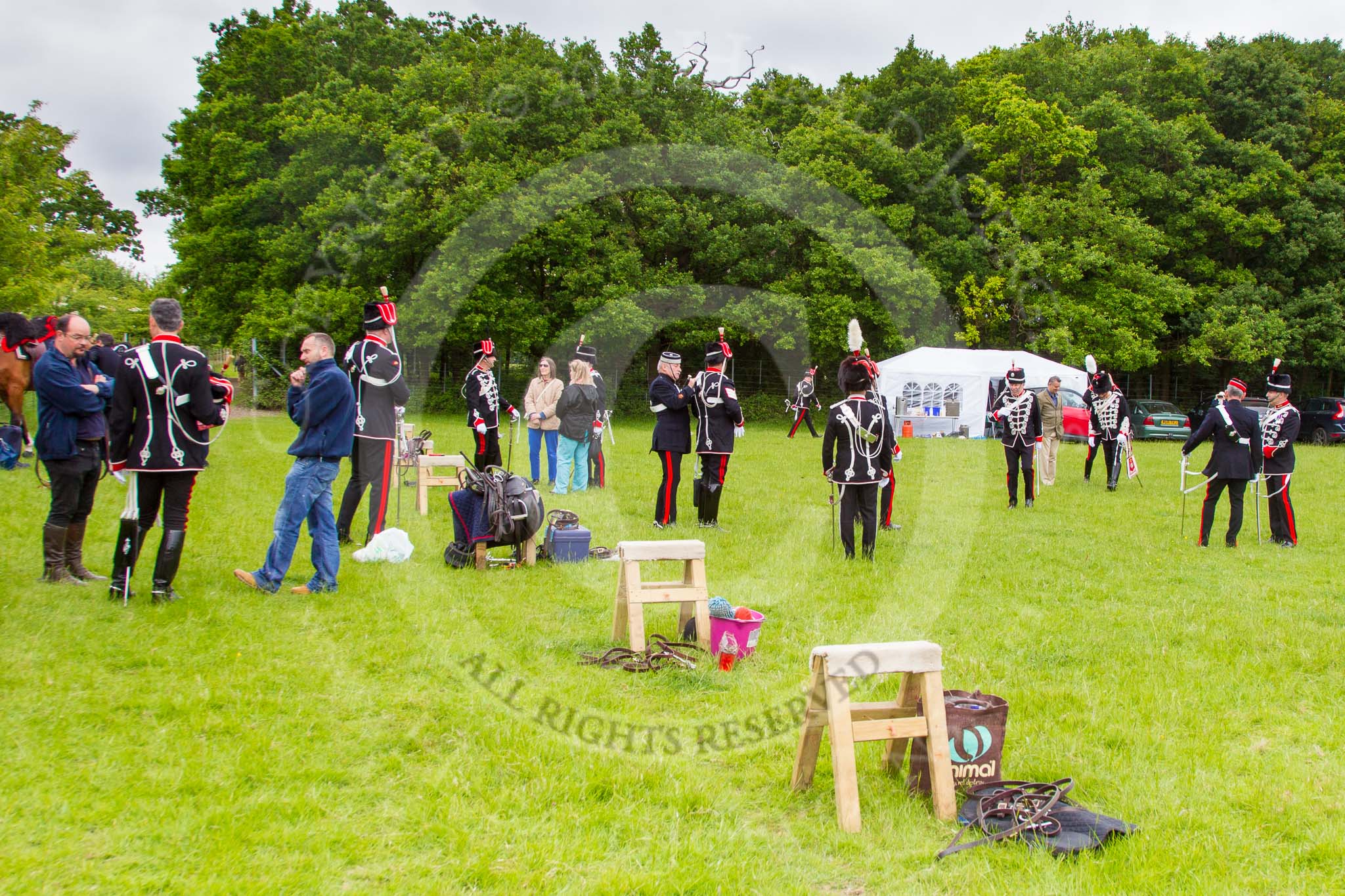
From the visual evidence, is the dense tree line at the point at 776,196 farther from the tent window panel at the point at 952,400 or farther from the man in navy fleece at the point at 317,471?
the man in navy fleece at the point at 317,471

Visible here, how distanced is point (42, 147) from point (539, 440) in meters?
14.7

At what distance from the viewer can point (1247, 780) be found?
174 inches

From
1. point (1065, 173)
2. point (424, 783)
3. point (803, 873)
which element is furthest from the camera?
point (1065, 173)

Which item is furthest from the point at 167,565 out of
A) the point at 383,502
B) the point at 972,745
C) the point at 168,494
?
the point at 972,745

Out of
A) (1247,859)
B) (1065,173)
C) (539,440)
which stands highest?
(1065,173)

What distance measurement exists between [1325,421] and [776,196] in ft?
60.6

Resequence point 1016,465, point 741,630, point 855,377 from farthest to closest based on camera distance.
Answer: point 1016,465
point 855,377
point 741,630

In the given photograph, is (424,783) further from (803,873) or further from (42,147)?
(42,147)

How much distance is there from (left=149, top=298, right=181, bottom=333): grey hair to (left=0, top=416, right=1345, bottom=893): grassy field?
6.40ft

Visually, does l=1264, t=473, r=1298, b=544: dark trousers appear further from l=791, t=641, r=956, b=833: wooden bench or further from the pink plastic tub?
l=791, t=641, r=956, b=833: wooden bench

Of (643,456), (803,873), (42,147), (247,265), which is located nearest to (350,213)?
(247,265)

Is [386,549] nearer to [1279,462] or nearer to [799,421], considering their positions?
[1279,462]

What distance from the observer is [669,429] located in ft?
35.2

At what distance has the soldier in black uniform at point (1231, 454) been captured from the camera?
10.9m
